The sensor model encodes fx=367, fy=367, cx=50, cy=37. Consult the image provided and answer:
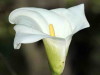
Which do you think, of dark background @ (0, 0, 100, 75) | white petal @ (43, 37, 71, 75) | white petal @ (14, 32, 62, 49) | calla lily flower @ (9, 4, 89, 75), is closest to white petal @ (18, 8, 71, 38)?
calla lily flower @ (9, 4, 89, 75)

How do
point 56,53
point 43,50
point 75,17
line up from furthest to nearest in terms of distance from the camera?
point 43,50 < point 75,17 < point 56,53

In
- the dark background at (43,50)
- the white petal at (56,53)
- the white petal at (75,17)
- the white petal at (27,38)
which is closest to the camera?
Result: the white petal at (27,38)

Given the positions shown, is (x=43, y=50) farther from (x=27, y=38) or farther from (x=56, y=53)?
(x=27, y=38)

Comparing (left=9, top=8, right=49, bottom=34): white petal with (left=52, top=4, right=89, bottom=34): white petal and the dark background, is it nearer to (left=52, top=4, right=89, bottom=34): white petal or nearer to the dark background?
(left=52, top=4, right=89, bottom=34): white petal

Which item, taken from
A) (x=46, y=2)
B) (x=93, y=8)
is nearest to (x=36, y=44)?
(x=46, y=2)

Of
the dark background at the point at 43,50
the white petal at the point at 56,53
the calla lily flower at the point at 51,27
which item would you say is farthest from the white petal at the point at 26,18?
the dark background at the point at 43,50

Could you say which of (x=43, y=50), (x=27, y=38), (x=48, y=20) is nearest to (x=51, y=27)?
(x=48, y=20)

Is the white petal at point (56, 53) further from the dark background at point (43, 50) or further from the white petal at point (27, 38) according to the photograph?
the dark background at point (43, 50)
